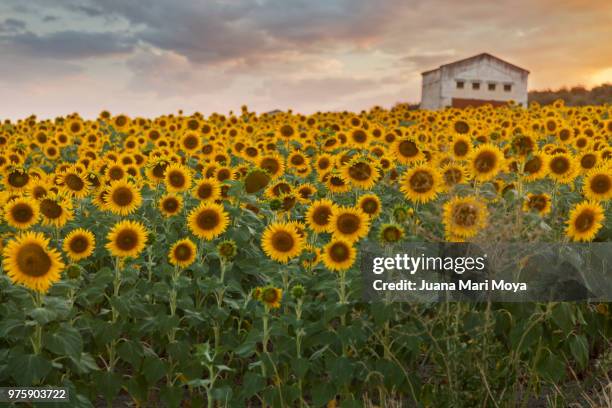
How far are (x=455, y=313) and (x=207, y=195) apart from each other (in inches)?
106

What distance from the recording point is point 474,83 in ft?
125

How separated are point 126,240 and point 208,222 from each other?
78 centimetres

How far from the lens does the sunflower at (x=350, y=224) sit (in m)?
5.93

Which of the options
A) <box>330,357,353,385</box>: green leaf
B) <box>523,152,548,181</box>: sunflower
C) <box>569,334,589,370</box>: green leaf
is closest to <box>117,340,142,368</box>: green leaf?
<box>330,357,353,385</box>: green leaf

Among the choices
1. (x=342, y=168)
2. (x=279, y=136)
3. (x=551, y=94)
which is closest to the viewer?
(x=342, y=168)

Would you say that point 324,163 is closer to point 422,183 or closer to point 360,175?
point 360,175

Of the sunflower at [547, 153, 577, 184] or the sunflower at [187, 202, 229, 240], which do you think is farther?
the sunflower at [547, 153, 577, 184]

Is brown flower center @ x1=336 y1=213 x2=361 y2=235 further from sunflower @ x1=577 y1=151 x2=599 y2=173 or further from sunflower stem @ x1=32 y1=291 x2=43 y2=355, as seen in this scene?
sunflower @ x1=577 y1=151 x2=599 y2=173

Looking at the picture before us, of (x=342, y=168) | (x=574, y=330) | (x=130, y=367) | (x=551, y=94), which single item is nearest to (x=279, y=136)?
(x=342, y=168)

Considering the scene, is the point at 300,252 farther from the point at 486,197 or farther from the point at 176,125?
the point at 176,125

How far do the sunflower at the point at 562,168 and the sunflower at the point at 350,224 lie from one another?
229cm

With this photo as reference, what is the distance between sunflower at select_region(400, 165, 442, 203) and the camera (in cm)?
675

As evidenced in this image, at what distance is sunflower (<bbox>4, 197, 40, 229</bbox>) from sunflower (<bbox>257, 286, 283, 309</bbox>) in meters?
2.13

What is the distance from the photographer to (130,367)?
23.3ft
